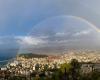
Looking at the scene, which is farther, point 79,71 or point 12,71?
point 12,71

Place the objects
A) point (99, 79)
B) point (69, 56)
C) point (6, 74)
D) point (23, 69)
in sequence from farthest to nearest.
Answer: point (69, 56)
point (23, 69)
point (6, 74)
point (99, 79)

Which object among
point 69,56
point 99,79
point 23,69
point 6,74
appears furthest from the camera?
point 69,56

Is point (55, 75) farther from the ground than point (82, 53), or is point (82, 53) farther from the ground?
point (82, 53)

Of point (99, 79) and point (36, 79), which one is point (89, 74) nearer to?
point (99, 79)

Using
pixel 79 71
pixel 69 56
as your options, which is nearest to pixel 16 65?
pixel 69 56

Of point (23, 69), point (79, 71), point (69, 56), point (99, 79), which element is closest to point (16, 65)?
point (23, 69)

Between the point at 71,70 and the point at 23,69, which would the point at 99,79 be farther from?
the point at 23,69
